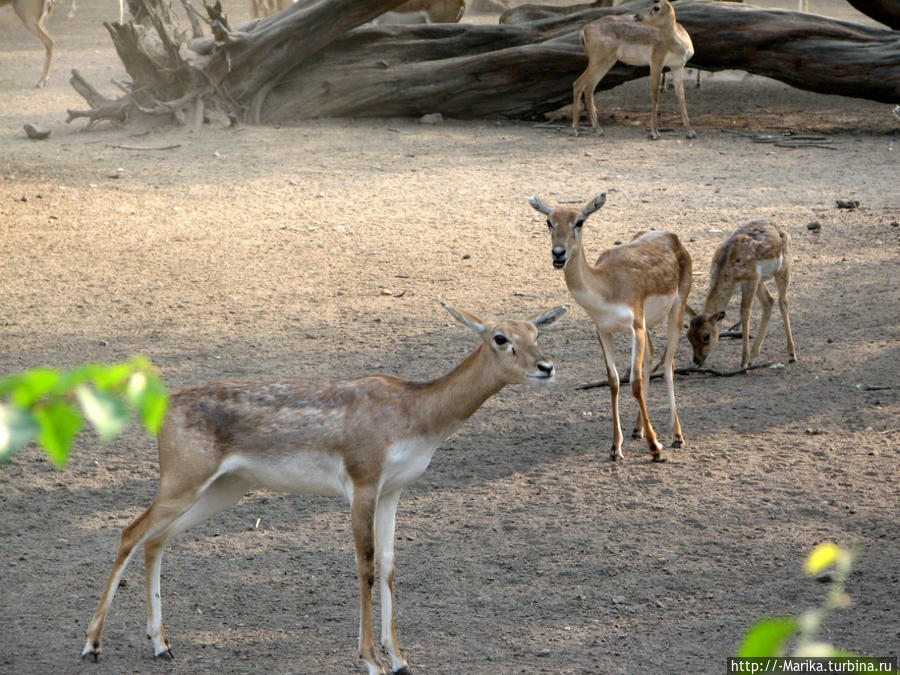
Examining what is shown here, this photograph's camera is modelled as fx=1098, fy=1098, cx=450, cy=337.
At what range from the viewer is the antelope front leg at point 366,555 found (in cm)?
407

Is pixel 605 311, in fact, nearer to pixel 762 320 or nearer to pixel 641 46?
pixel 762 320

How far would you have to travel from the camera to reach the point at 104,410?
1.02 m

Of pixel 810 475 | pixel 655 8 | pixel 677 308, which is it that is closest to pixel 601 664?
pixel 810 475

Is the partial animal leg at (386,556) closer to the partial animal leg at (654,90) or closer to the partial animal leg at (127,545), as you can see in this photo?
the partial animal leg at (127,545)

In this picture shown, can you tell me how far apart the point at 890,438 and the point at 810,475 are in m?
0.78

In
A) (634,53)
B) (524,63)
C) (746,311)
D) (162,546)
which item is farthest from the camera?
(524,63)

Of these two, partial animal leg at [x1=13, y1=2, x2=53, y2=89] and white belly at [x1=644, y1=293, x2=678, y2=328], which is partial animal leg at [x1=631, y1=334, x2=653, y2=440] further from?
partial animal leg at [x1=13, y1=2, x2=53, y2=89]

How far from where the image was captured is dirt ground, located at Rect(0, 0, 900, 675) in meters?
4.56

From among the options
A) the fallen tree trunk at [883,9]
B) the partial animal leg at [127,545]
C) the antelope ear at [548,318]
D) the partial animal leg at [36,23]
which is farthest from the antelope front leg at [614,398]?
the partial animal leg at [36,23]

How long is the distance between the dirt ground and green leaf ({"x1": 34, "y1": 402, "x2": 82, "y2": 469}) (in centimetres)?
339

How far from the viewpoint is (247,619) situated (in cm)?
461

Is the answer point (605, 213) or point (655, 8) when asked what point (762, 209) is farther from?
point (655, 8)

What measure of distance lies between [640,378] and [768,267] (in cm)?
193

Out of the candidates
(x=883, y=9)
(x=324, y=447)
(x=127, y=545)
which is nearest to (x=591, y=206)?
(x=324, y=447)
